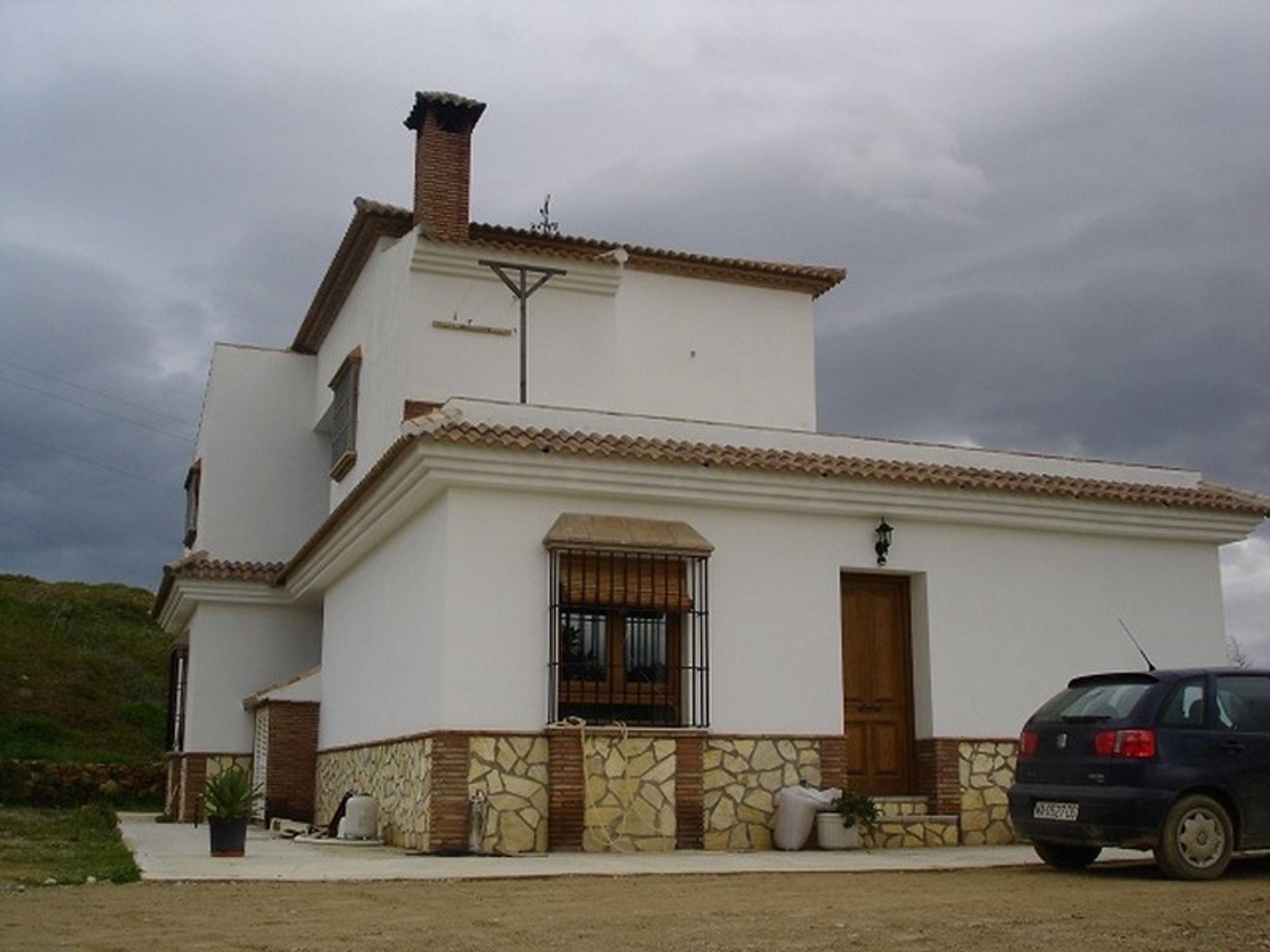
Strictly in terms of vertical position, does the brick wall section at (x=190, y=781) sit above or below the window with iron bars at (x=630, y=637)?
below

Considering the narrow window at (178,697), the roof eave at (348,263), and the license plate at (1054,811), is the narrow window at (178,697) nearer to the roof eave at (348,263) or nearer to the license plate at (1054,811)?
the roof eave at (348,263)

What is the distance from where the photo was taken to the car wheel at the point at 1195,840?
390 inches

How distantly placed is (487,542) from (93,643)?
981 inches

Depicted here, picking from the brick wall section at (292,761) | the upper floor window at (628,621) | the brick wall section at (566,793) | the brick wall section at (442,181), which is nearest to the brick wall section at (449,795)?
the brick wall section at (566,793)

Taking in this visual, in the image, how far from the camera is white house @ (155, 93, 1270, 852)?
42.9 feet

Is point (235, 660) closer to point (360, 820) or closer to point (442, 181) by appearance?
point (360, 820)

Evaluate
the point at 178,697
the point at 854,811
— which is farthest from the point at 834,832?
the point at 178,697

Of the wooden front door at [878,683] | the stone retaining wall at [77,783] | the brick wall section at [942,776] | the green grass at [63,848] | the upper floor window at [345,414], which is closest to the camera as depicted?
the green grass at [63,848]

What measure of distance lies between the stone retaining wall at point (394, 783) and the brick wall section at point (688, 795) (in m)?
2.26

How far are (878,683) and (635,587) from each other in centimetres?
310

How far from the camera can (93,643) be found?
34.9m

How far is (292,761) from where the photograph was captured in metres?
19.4

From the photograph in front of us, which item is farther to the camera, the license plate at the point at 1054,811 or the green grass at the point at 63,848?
the green grass at the point at 63,848

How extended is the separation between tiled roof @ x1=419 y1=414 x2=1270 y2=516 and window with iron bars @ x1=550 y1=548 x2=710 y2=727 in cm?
96
